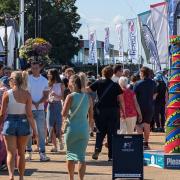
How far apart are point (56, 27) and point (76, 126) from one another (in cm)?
6496

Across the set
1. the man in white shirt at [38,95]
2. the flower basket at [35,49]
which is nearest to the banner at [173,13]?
the man in white shirt at [38,95]

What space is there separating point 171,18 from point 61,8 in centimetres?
6363

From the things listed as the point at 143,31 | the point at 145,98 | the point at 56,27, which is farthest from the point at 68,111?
the point at 56,27

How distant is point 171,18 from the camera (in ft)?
50.7

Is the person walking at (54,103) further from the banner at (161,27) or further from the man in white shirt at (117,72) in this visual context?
the banner at (161,27)

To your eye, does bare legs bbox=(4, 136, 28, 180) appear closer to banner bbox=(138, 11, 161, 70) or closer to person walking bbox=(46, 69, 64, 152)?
person walking bbox=(46, 69, 64, 152)

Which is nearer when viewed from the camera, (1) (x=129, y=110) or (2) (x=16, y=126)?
(2) (x=16, y=126)

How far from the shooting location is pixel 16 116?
1053 cm

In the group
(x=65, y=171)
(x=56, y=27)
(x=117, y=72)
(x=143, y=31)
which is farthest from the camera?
(x=56, y=27)

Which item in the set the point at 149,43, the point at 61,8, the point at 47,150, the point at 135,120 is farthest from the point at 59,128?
the point at 61,8

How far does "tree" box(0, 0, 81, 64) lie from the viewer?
74.0 metres

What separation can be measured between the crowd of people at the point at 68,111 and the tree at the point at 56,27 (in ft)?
180

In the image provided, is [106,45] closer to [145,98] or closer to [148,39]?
[148,39]

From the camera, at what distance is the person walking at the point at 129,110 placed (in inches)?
589
